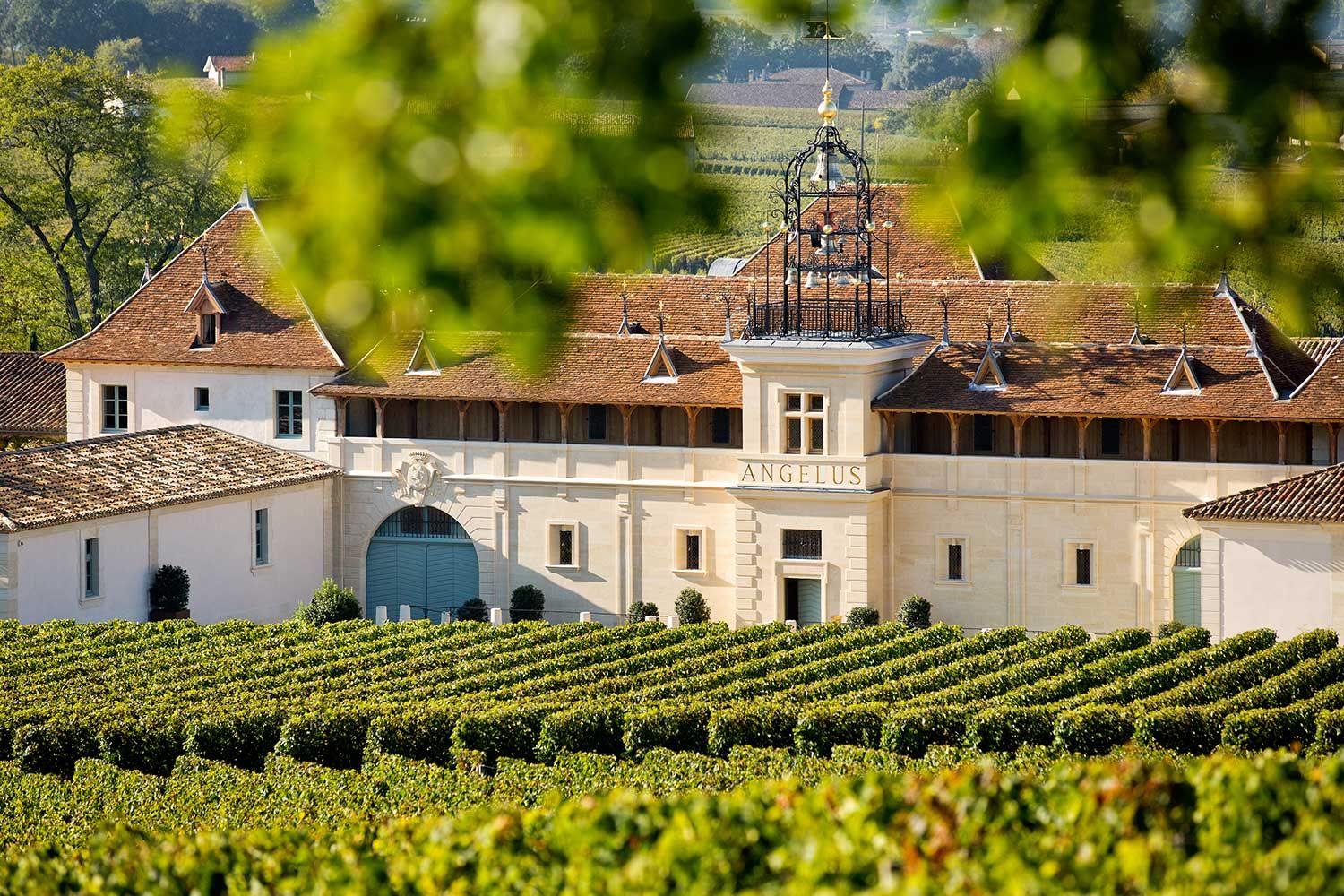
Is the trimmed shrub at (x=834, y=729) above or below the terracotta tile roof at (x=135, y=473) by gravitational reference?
below

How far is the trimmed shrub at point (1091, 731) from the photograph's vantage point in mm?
27188

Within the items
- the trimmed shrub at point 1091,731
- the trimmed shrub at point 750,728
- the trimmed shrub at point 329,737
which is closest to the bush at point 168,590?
the trimmed shrub at point 329,737

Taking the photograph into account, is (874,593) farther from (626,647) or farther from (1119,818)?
(1119,818)

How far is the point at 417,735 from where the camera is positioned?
27.1 m

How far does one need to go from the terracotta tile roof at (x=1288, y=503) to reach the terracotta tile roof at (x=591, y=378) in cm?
946

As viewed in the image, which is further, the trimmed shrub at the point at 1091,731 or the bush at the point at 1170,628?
the bush at the point at 1170,628

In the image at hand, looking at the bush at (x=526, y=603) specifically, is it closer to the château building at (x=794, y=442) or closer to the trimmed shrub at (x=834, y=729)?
the château building at (x=794, y=442)

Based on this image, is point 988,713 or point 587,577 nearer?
point 988,713

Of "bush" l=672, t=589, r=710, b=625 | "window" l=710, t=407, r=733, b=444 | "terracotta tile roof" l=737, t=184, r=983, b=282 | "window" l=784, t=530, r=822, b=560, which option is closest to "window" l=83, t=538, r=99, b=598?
"bush" l=672, t=589, r=710, b=625

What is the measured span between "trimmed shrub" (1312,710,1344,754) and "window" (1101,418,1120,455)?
1495 centimetres

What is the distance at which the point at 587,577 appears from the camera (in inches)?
1741

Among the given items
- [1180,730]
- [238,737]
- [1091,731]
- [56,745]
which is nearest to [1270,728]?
[1180,730]

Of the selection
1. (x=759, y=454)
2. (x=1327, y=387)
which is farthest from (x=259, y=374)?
(x=1327, y=387)

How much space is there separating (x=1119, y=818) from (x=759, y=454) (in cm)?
3105
